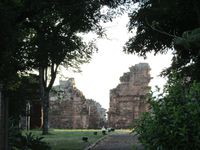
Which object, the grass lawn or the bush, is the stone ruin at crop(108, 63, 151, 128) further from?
the bush

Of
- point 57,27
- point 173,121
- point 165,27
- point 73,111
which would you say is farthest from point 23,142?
point 73,111

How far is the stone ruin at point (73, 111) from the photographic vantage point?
2205 inches

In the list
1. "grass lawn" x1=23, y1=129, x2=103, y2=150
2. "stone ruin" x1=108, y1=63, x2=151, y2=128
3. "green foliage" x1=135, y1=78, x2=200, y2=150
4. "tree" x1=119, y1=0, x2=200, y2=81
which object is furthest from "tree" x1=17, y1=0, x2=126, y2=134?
"stone ruin" x1=108, y1=63, x2=151, y2=128

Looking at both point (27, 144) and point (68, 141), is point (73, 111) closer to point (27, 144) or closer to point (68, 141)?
point (68, 141)

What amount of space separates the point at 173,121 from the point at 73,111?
48.9 metres

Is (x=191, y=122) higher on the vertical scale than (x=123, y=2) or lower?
lower

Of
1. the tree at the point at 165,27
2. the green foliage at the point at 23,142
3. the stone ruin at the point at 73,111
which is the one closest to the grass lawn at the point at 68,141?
the tree at the point at 165,27

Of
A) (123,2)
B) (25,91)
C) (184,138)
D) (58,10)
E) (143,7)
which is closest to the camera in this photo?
(184,138)

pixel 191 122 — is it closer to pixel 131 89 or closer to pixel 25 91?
pixel 25 91

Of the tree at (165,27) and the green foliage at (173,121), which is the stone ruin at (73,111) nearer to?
the tree at (165,27)

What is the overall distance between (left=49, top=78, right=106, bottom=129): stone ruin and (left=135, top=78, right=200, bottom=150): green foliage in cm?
Answer: 4751

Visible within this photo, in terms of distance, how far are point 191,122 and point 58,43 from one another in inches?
394

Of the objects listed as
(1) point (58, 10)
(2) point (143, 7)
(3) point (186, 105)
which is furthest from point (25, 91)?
(3) point (186, 105)

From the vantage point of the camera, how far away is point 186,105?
784 cm
